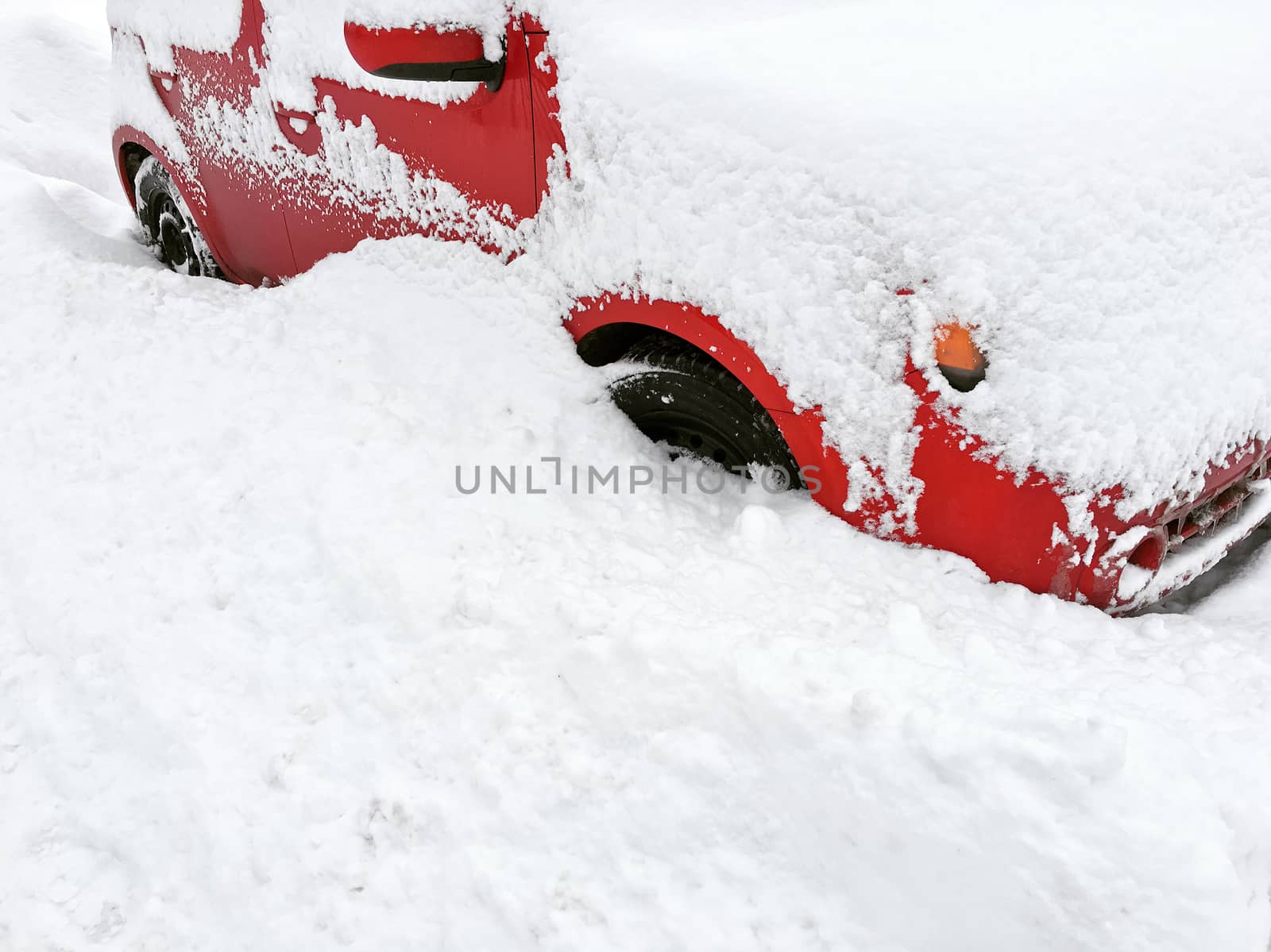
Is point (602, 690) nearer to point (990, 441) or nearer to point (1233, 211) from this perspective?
point (990, 441)

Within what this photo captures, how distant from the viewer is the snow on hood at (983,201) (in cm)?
157

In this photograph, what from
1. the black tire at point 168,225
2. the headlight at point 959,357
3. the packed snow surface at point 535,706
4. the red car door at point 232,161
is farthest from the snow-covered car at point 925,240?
the black tire at point 168,225

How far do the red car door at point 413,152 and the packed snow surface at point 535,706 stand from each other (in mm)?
184

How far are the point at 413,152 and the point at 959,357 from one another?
71.2 inches

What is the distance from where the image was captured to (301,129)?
9.75ft

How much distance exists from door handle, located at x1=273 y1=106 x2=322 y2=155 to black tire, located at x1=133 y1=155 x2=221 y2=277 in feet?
3.83

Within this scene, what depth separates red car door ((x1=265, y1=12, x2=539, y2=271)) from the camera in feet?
7.13

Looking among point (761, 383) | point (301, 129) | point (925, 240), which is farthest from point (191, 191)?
point (925, 240)

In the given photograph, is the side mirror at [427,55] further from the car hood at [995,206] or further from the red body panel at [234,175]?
the red body panel at [234,175]

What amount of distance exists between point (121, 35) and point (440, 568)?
12.0 feet

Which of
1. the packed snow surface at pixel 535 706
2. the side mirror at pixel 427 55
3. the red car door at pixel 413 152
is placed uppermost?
the side mirror at pixel 427 55

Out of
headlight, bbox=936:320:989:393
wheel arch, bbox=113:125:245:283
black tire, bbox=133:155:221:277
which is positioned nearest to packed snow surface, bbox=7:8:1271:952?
headlight, bbox=936:320:989:393

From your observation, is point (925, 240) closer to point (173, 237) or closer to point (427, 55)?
point (427, 55)

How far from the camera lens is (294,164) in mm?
3096
